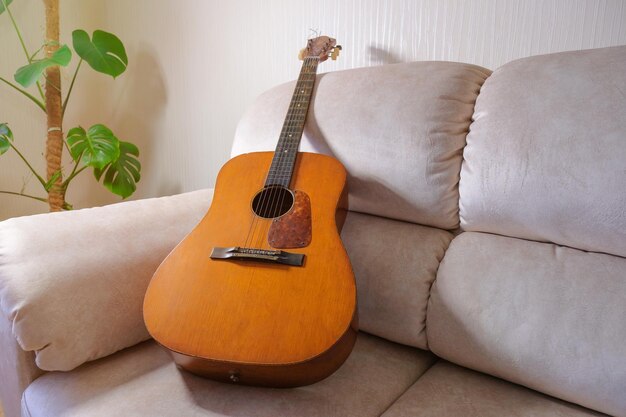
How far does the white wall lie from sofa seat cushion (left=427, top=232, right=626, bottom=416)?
0.56 m

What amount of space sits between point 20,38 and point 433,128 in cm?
197

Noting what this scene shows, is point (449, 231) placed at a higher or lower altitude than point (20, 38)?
lower

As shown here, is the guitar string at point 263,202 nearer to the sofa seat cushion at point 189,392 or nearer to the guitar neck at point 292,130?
the guitar neck at point 292,130

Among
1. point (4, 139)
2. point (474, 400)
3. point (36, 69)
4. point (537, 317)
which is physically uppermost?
point (36, 69)

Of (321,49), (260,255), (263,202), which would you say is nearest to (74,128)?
(321,49)

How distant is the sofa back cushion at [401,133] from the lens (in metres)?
0.90

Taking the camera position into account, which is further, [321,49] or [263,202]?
[321,49]

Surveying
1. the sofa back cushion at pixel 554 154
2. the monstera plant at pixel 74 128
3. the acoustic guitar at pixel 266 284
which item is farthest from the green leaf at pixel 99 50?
the sofa back cushion at pixel 554 154

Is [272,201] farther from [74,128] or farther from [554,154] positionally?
[74,128]

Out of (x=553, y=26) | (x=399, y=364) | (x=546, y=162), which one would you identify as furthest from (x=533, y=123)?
(x=399, y=364)

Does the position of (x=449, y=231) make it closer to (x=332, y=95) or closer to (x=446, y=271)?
(x=446, y=271)

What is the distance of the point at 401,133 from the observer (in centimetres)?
93

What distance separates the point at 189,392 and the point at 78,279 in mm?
316

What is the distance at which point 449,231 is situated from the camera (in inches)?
37.3
